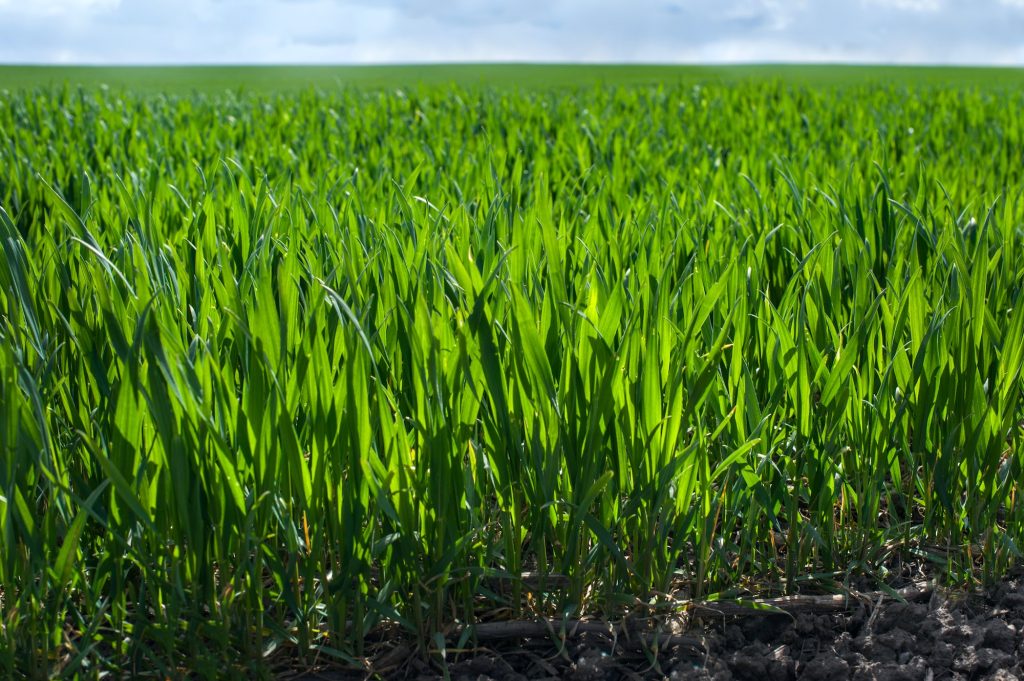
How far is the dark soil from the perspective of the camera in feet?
4.35

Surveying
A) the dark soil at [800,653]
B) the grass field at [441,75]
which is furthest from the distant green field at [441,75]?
the dark soil at [800,653]

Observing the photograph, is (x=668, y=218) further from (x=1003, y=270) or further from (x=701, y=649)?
(x=701, y=649)

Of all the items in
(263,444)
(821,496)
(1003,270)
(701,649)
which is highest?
(1003,270)

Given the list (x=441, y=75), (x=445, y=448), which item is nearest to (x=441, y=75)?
(x=441, y=75)

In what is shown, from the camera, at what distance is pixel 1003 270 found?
1912 millimetres

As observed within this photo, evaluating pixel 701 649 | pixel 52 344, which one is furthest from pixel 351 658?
pixel 52 344

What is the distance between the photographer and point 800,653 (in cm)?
139

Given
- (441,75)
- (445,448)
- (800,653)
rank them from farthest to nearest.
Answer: (441,75), (800,653), (445,448)

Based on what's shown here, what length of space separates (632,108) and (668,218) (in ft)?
19.5

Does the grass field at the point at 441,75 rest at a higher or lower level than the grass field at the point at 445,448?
higher

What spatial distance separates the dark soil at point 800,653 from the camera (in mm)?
1327

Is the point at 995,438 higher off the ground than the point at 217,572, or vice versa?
the point at 995,438

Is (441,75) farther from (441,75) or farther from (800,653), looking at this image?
(800,653)

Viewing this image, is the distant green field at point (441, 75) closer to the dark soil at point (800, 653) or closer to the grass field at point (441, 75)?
the grass field at point (441, 75)
